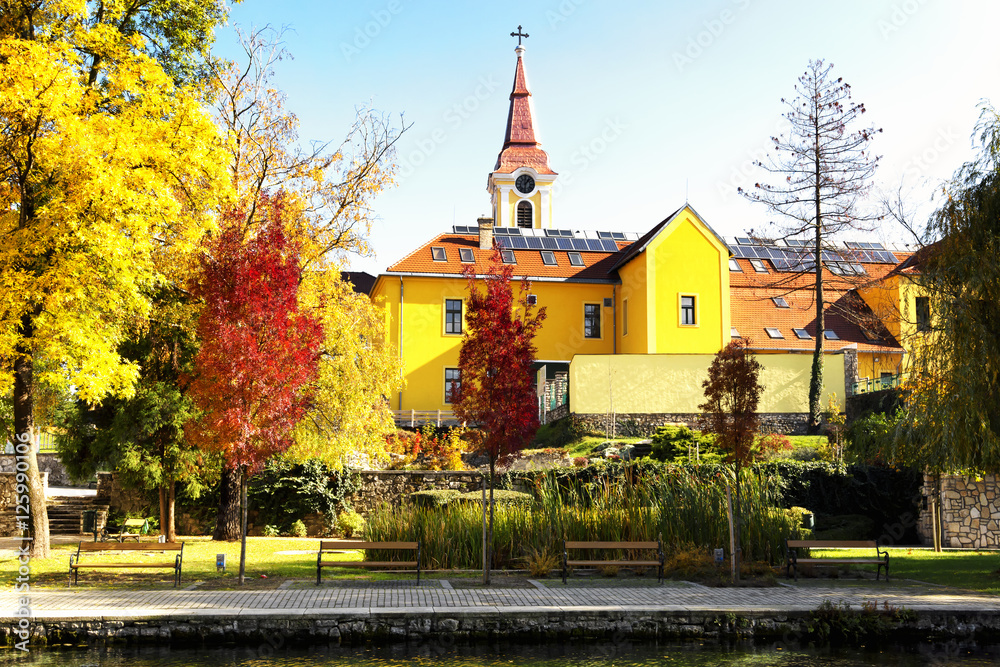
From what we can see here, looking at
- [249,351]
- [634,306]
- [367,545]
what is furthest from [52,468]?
[634,306]

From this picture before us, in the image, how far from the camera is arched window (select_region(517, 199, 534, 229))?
4941cm

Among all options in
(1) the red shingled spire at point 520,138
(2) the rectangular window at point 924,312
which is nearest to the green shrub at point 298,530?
(2) the rectangular window at point 924,312

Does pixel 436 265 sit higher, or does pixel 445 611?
pixel 436 265

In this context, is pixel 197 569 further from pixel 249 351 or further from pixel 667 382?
pixel 667 382

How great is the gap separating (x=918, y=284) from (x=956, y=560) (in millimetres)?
5135

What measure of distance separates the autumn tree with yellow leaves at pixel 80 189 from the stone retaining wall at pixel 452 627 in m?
5.45

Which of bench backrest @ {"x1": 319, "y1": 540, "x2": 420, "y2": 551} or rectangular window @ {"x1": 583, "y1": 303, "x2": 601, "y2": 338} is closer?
bench backrest @ {"x1": 319, "y1": 540, "x2": 420, "y2": 551}

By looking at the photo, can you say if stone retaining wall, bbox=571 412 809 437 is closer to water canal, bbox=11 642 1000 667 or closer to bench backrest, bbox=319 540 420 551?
bench backrest, bbox=319 540 420 551

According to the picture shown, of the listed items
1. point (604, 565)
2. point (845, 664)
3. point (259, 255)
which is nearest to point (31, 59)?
point (259, 255)

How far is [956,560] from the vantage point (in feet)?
49.2

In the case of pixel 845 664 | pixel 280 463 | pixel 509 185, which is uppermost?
pixel 509 185

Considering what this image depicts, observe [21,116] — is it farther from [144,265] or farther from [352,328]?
[352,328]

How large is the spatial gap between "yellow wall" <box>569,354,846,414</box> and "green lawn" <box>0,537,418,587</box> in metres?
13.2

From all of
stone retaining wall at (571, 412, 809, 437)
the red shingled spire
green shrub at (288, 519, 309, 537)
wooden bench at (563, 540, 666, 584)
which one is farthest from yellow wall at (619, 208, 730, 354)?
wooden bench at (563, 540, 666, 584)
